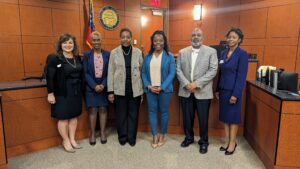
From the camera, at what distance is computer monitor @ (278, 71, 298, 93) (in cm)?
240

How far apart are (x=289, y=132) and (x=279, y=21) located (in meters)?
3.72

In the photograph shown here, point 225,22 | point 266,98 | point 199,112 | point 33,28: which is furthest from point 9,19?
point 225,22

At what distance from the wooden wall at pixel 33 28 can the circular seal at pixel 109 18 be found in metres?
0.14

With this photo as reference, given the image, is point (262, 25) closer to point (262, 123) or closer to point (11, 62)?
point (262, 123)

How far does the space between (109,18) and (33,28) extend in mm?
1920

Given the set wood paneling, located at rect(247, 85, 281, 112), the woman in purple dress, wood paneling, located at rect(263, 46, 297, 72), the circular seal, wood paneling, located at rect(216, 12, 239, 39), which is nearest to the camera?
wood paneling, located at rect(247, 85, 281, 112)

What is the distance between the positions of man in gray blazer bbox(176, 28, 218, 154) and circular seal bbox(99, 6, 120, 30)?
343 cm

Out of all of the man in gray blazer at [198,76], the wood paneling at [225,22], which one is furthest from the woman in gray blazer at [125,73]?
the wood paneling at [225,22]

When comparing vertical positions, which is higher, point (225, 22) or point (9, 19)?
point (225, 22)

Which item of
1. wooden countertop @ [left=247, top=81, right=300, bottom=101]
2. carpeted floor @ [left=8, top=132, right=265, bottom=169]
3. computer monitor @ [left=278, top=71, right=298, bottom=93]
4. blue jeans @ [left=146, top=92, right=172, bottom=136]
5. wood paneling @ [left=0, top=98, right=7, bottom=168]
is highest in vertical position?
computer monitor @ [left=278, top=71, right=298, bottom=93]

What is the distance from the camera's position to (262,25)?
517 cm

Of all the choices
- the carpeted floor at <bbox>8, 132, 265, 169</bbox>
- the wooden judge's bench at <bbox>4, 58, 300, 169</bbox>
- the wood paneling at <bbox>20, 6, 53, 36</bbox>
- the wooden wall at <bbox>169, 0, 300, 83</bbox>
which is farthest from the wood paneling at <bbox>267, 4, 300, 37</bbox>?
the wood paneling at <bbox>20, 6, 53, 36</bbox>

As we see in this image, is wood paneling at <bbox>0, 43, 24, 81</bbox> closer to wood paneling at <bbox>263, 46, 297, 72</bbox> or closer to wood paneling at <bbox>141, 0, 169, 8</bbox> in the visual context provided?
wood paneling at <bbox>141, 0, 169, 8</bbox>

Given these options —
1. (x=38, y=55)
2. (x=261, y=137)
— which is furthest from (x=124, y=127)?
(x=38, y=55)
